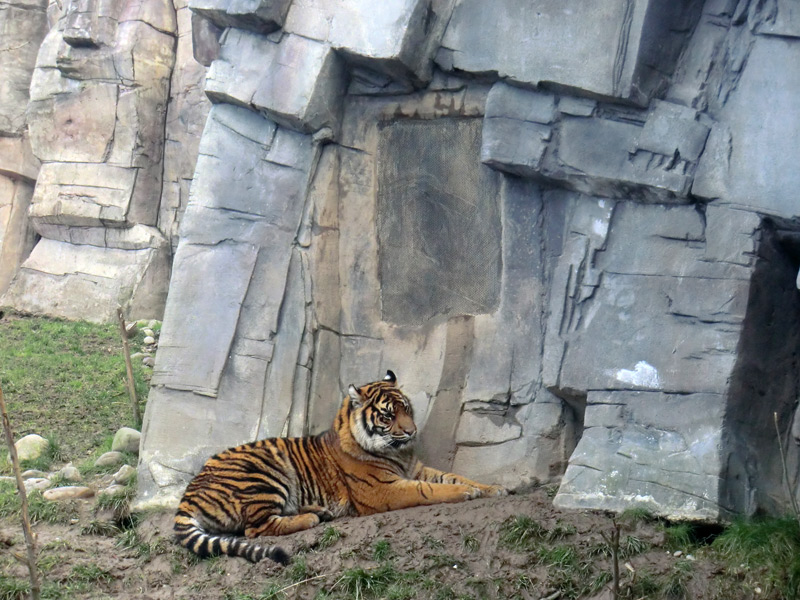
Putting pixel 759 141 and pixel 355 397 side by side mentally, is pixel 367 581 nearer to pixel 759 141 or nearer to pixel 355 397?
pixel 355 397

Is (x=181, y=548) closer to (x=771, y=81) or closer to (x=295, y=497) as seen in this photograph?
(x=295, y=497)

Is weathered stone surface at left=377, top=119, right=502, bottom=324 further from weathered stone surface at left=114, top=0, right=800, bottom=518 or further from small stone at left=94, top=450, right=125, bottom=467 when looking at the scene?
small stone at left=94, top=450, right=125, bottom=467

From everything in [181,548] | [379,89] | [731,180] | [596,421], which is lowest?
[181,548]

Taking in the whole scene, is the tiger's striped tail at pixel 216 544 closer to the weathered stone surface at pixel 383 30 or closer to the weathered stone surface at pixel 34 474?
the weathered stone surface at pixel 34 474

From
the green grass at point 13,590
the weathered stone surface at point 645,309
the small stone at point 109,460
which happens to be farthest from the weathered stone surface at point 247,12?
→ the green grass at point 13,590

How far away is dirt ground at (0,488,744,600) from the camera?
5516mm

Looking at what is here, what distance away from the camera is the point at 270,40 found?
7516 mm

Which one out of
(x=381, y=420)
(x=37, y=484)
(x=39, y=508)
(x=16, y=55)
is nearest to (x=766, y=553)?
(x=381, y=420)

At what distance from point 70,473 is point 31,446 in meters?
0.73

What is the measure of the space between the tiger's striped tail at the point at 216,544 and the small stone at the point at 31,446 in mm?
2314

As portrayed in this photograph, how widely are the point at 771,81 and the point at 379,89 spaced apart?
9.07ft

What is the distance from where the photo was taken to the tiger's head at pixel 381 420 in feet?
22.7

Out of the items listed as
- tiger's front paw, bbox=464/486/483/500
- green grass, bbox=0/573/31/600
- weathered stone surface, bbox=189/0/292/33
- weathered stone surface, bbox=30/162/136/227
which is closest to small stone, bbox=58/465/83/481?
green grass, bbox=0/573/31/600

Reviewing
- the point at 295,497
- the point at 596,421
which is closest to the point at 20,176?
the point at 295,497
